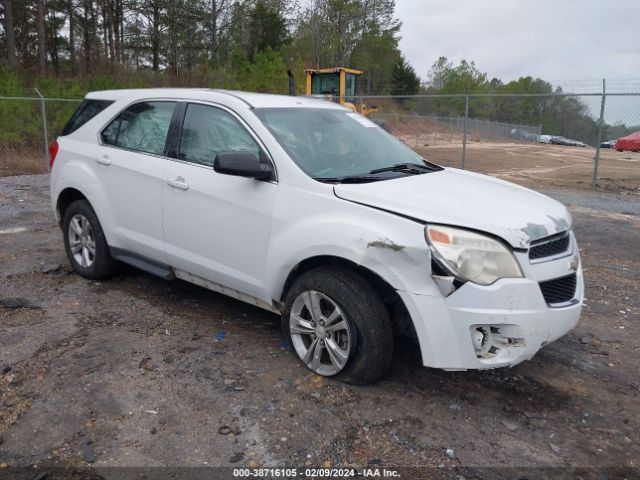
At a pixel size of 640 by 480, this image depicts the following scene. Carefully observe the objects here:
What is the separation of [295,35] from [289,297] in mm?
46578

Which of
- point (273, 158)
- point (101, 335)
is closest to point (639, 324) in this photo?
point (273, 158)

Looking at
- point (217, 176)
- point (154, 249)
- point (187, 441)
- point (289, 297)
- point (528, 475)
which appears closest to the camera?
point (528, 475)

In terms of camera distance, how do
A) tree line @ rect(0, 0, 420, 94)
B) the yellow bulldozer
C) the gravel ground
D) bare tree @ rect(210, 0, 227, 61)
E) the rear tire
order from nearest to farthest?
1. the gravel ground
2. the rear tire
3. the yellow bulldozer
4. tree line @ rect(0, 0, 420, 94)
5. bare tree @ rect(210, 0, 227, 61)

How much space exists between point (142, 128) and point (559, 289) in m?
3.41

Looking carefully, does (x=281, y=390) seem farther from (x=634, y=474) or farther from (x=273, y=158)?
(x=634, y=474)

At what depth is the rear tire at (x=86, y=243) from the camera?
15.9 feet

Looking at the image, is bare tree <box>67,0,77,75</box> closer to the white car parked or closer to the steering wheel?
the white car parked

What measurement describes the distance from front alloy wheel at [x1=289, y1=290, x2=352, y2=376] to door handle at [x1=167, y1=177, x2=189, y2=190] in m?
1.25

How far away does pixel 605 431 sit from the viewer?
2.96m

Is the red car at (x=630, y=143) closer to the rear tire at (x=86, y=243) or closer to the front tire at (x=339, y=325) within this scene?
the rear tire at (x=86, y=243)

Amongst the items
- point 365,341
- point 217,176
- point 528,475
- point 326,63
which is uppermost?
point 326,63

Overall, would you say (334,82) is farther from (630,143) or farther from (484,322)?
(484,322)

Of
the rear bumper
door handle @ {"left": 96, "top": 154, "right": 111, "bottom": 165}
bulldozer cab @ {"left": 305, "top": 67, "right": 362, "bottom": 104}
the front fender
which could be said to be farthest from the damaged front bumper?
bulldozer cab @ {"left": 305, "top": 67, "right": 362, "bottom": 104}

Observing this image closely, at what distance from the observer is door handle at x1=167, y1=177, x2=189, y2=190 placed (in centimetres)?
396
